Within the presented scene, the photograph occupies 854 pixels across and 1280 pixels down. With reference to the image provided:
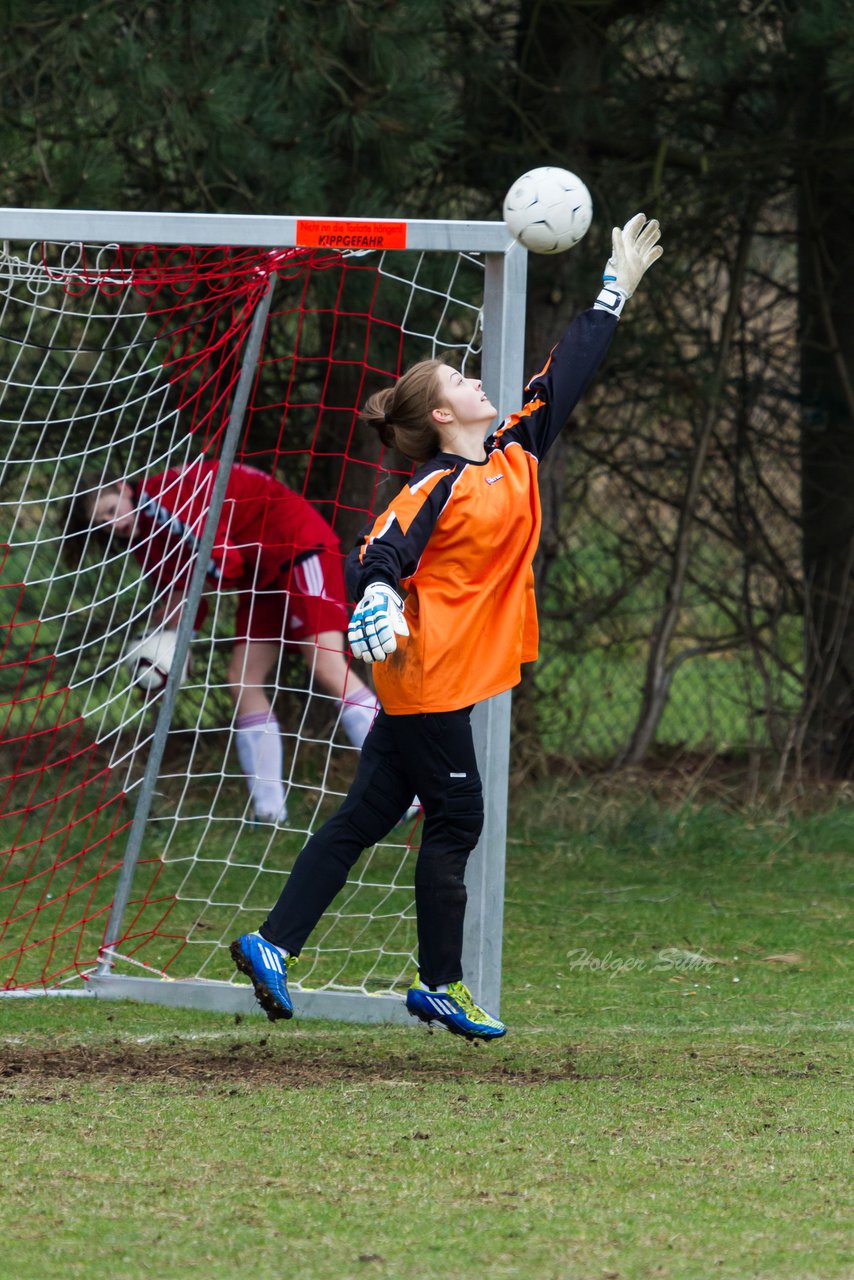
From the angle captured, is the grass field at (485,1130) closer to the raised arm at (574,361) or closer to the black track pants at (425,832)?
the black track pants at (425,832)

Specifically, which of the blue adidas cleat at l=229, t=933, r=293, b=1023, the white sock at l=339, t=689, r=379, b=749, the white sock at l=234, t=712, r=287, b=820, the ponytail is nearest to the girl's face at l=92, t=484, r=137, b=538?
the white sock at l=234, t=712, r=287, b=820

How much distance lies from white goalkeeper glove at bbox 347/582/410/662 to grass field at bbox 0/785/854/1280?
970 mm

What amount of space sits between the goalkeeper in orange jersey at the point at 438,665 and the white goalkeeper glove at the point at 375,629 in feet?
0.68

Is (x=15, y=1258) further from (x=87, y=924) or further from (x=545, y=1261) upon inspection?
(x=87, y=924)

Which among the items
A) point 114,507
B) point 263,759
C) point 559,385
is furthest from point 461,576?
point 263,759

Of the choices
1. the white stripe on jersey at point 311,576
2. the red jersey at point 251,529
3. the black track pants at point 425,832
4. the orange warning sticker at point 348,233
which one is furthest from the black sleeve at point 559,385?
the white stripe on jersey at point 311,576

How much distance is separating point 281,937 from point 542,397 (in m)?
1.49

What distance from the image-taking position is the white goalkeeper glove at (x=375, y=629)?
362 centimetres

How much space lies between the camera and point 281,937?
4.04 meters

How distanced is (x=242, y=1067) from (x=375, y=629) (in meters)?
1.17

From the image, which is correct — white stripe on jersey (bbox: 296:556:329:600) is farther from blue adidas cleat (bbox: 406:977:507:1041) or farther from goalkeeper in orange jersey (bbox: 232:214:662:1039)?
blue adidas cleat (bbox: 406:977:507:1041)

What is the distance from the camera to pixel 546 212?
169 inches

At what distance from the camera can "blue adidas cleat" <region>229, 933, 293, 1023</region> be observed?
3.94 metres

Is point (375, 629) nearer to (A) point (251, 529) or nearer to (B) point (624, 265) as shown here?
(B) point (624, 265)
